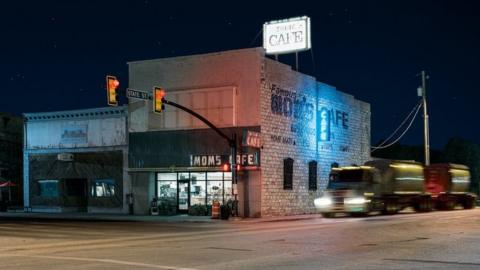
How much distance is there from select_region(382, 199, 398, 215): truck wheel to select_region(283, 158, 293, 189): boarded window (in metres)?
6.34

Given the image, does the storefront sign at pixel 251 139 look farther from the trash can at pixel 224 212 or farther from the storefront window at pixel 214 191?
the storefront window at pixel 214 191

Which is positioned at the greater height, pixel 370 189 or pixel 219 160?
pixel 219 160

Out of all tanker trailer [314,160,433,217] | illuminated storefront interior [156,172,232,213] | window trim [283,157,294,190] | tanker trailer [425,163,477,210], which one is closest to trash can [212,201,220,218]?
illuminated storefront interior [156,172,232,213]

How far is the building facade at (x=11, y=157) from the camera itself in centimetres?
5447

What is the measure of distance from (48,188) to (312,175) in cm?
1946

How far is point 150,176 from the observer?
142 feet

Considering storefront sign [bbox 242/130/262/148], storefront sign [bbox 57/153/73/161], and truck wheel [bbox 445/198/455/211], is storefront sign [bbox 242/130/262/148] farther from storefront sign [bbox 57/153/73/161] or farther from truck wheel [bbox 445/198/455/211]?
truck wheel [bbox 445/198/455/211]

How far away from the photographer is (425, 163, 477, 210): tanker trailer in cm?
4547

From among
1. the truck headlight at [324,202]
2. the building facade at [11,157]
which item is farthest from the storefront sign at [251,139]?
the building facade at [11,157]

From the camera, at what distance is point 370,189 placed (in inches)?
1471

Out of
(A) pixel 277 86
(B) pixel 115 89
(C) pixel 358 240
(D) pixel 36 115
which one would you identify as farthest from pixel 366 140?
(C) pixel 358 240

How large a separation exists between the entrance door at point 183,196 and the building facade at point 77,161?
3.95m

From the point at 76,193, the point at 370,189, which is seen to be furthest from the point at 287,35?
the point at 76,193

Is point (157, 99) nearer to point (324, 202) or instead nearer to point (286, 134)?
point (324, 202)
